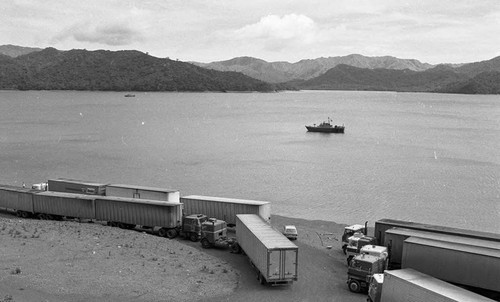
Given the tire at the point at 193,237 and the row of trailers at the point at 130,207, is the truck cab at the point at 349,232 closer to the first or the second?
the row of trailers at the point at 130,207

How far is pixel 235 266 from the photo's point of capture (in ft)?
92.5

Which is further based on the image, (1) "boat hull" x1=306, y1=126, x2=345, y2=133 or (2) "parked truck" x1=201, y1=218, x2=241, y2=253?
(1) "boat hull" x1=306, y1=126, x2=345, y2=133

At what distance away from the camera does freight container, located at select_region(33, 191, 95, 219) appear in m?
38.1

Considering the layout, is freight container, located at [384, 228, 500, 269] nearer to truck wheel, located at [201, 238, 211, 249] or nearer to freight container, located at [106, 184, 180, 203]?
truck wheel, located at [201, 238, 211, 249]

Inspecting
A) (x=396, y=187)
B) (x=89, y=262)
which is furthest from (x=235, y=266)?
(x=396, y=187)

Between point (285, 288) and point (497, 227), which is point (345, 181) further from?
point (285, 288)

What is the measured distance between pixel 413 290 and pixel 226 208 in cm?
1905

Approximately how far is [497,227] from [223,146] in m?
66.4

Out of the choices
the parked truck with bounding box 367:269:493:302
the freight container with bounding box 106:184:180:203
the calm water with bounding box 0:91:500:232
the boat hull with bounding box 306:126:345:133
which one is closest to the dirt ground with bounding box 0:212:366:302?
the parked truck with bounding box 367:269:493:302

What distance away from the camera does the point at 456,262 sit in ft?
80.6

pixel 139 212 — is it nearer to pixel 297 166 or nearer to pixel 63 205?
pixel 63 205

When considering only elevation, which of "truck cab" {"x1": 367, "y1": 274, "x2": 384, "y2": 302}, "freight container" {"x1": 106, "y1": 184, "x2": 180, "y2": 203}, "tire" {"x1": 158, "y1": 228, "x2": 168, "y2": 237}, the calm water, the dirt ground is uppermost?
"freight container" {"x1": 106, "y1": 184, "x2": 180, "y2": 203}

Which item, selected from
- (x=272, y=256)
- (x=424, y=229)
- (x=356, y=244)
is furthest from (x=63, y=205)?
(x=424, y=229)

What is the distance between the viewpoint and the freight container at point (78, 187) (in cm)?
4389
